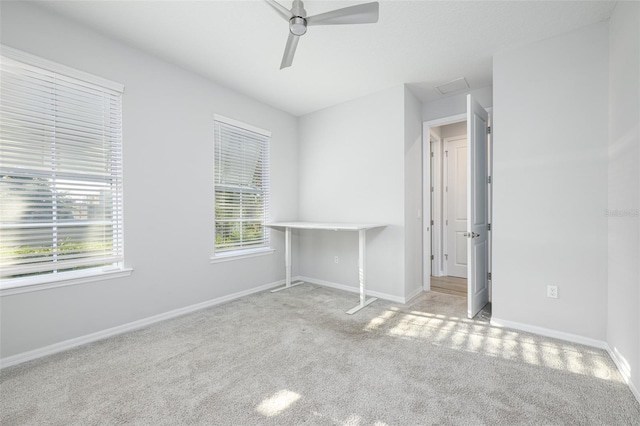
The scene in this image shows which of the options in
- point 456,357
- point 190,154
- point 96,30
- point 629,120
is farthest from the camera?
point 190,154

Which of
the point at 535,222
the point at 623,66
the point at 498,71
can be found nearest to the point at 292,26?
the point at 498,71

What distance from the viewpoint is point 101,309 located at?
2.48m

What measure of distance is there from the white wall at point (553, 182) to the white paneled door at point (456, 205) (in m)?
2.10

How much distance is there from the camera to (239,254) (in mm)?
3689

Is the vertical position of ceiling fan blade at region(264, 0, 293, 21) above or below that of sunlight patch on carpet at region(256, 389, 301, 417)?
above

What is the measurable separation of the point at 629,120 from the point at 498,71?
1.22 metres

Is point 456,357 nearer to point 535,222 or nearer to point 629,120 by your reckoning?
point 535,222

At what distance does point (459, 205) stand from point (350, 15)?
387 cm

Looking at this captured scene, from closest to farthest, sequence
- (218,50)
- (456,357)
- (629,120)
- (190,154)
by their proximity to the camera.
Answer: (629,120) → (456,357) → (218,50) → (190,154)

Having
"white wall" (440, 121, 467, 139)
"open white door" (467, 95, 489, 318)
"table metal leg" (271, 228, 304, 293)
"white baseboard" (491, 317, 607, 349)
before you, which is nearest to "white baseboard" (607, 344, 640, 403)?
"white baseboard" (491, 317, 607, 349)

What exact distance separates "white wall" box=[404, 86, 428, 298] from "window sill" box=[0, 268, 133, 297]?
3107 millimetres

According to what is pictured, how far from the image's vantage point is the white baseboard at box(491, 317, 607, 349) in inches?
90.1

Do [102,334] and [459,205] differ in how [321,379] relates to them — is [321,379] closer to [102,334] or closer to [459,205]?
[102,334]

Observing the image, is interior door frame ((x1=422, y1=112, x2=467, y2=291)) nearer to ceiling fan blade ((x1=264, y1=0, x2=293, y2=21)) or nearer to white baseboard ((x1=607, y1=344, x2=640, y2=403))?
white baseboard ((x1=607, y1=344, x2=640, y2=403))
